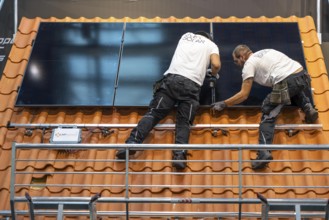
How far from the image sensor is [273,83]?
7906 millimetres

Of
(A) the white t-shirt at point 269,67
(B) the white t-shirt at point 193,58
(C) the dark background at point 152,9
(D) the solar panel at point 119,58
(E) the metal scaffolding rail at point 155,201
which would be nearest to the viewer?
(E) the metal scaffolding rail at point 155,201

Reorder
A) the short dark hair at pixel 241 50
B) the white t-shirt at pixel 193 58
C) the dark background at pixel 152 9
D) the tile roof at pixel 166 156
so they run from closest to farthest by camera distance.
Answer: the tile roof at pixel 166 156 → the white t-shirt at pixel 193 58 → the short dark hair at pixel 241 50 → the dark background at pixel 152 9

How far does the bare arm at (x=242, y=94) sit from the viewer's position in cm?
795

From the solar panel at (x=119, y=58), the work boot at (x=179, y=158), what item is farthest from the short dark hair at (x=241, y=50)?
the work boot at (x=179, y=158)

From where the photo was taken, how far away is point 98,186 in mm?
6969

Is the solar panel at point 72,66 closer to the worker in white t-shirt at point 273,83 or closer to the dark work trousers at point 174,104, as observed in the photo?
the dark work trousers at point 174,104

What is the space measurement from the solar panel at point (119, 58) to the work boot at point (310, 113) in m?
0.60

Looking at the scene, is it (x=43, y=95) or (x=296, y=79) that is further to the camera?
(x=43, y=95)

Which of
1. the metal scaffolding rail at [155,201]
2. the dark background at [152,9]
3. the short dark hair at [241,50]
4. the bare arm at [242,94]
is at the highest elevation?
the dark background at [152,9]

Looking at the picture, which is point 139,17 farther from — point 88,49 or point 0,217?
point 0,217

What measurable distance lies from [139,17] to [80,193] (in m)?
4.34

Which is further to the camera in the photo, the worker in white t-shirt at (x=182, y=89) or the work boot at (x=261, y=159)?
the worker in white t-shirt at (x=182, y=89)

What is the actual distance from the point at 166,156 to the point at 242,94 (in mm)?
1217

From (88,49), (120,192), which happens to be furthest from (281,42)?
(120,192)
